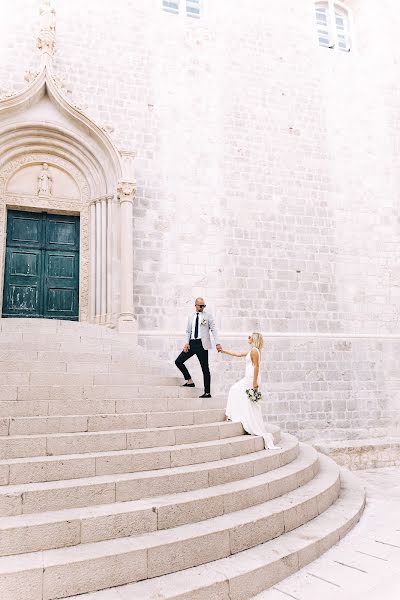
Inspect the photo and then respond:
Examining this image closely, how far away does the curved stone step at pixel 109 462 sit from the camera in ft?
11.1

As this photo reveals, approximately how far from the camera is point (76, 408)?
4551 mm

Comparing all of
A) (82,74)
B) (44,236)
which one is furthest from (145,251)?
(82,74)

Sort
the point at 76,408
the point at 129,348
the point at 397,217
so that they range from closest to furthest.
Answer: the point at 76,408
the point at 129,348
the point at 397,217

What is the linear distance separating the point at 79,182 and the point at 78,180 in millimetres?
48

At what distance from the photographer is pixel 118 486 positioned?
341cm

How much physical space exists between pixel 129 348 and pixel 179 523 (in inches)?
163

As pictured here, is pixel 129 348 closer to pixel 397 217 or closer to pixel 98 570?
pixel 98 570

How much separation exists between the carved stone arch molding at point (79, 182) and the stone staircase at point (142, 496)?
330 cm

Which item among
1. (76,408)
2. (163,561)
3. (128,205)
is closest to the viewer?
(163,561)

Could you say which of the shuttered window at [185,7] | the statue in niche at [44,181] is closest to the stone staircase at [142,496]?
the statue in niche at [44,181]

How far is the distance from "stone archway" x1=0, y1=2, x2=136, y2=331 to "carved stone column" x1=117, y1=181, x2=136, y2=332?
2 cm

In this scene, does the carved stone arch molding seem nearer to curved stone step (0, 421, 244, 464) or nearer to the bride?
the bride

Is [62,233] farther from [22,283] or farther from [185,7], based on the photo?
[185,7]

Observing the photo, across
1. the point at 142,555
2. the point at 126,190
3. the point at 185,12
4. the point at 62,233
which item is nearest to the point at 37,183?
the point at 62,233
